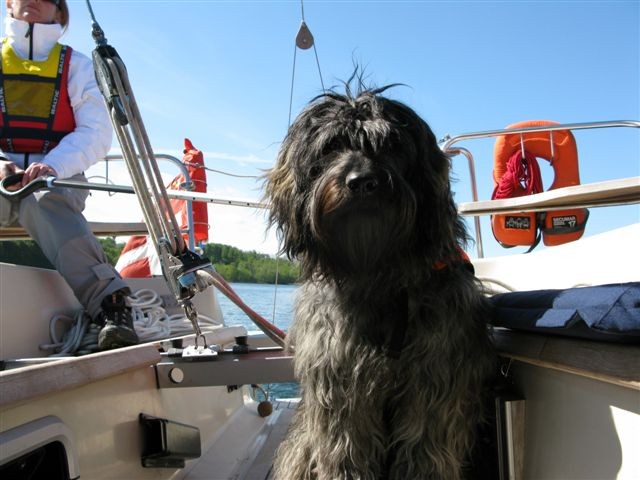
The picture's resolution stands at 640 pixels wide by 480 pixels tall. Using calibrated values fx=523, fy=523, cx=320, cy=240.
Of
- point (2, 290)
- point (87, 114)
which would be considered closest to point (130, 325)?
point (2, 290)

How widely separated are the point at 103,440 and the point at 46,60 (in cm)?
203

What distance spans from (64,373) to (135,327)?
4.01ft

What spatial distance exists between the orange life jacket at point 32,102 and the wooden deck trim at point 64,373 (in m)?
1.44

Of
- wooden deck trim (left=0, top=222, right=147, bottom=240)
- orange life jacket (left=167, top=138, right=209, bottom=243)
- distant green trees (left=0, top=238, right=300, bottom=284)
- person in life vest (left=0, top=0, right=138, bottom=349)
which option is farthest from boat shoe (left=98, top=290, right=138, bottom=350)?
orange life jacket (left=167, top=138, right=209, bottom=243)

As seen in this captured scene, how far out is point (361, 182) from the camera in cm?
154

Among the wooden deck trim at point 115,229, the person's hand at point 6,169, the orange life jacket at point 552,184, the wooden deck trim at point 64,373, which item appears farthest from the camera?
the orange life jacket at point 552,184

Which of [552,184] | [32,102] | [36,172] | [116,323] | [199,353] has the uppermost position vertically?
[32,102]

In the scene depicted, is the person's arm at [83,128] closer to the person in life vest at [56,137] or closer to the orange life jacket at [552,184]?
the person in life vest at [56,137]

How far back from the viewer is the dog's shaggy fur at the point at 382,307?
1.51 metres

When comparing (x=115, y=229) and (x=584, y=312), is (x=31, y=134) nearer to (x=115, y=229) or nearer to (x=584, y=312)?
(x=115, y=229)

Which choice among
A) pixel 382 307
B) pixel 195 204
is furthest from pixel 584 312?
pixel 195 204

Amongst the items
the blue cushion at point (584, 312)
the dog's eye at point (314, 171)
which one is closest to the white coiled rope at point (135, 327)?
the dog's eye at point (314, 171)

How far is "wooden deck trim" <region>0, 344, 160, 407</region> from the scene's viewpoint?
1.22 metres

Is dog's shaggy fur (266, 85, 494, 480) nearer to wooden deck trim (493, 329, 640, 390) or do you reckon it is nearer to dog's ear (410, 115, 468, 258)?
dog's ear (410, 115, 468, 258)
